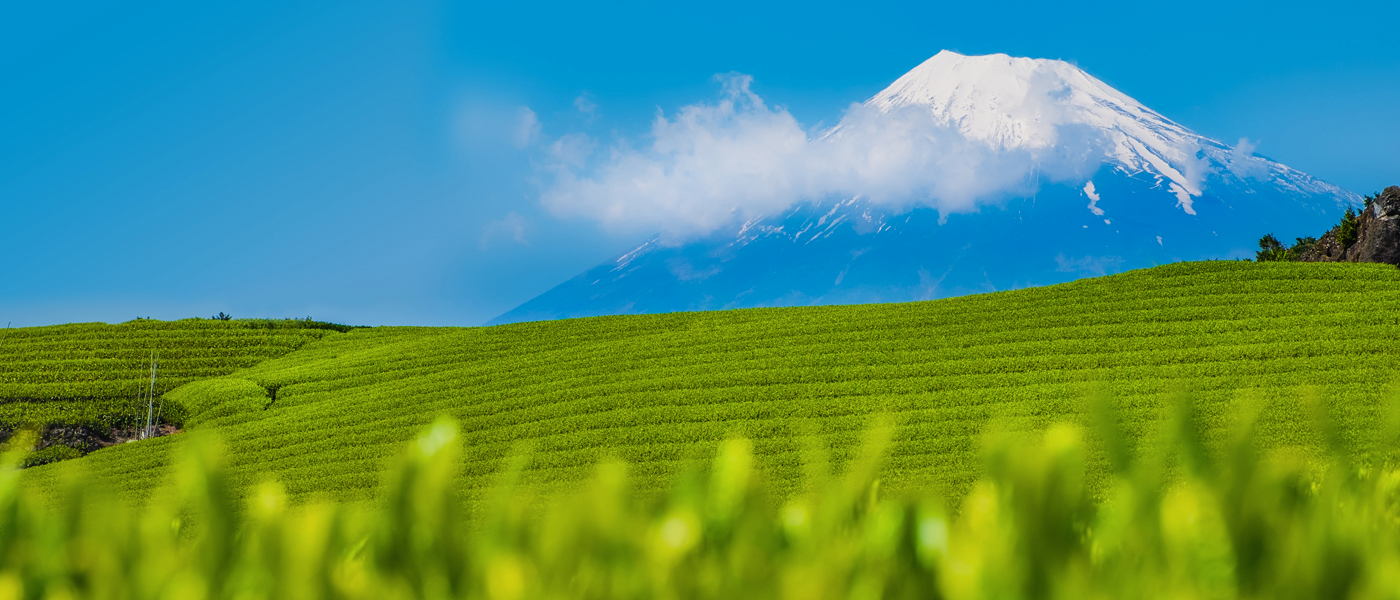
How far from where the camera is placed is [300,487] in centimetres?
919

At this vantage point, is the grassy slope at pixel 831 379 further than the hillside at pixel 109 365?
No

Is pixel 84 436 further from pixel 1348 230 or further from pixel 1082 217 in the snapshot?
pixel 1082 217

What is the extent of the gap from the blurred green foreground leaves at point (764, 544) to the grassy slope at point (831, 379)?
282 inches

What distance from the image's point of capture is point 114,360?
16.0 metres

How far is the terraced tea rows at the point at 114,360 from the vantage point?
14.0m

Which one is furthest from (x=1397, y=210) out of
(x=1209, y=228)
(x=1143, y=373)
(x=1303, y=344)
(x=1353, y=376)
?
(x=1209, y=228)

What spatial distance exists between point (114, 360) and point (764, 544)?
19.6 m

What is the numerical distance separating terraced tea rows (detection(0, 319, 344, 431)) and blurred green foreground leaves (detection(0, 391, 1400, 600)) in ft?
51.2


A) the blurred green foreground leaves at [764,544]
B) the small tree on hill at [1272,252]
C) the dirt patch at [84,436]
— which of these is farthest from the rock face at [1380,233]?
the dirt patch at [84,436]

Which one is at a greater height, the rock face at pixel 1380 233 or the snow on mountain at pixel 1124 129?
the snow on mountain at pixel 1124 129

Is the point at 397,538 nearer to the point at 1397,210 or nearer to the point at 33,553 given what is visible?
the point at 33,553

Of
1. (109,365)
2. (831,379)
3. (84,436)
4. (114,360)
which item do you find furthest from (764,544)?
(114,360)

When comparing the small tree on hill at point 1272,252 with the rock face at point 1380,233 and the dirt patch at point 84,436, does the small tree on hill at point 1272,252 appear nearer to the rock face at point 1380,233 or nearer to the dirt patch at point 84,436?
the rock face at point 1380,233

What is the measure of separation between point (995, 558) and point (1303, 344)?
1309cm
